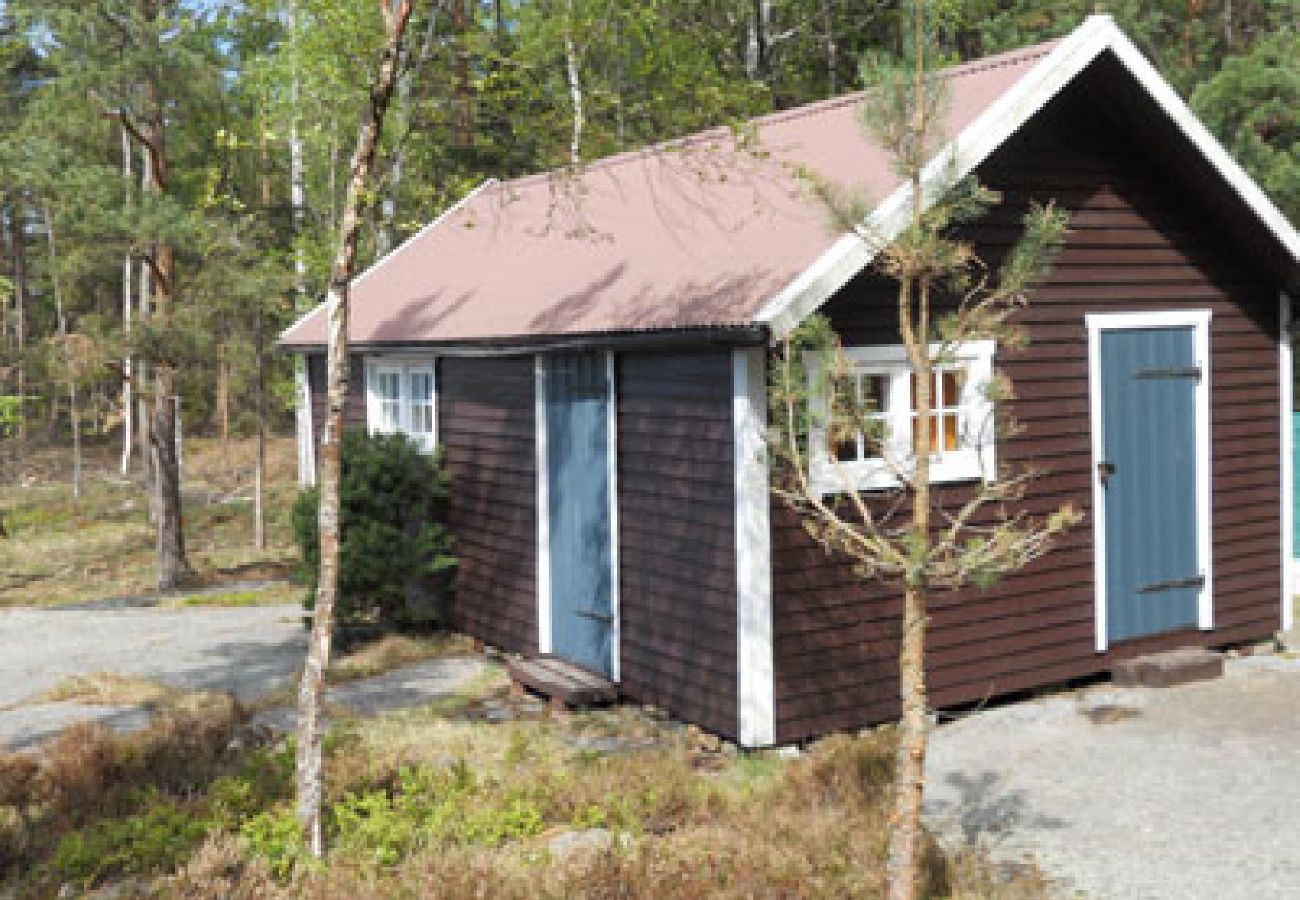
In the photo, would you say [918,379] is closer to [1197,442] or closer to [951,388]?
[951,388]

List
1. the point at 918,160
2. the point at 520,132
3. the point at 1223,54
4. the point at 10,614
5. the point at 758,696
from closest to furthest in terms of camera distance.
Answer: the point at 918,160 → the point at 520,132 → the point at 758,696 → the point at 10,614 → the point at 1223,54

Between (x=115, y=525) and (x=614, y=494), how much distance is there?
67.4ft

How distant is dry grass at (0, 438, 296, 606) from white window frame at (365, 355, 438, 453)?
6.64 meters

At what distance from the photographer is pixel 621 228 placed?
11508mm

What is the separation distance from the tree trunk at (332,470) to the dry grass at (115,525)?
13.8 meters

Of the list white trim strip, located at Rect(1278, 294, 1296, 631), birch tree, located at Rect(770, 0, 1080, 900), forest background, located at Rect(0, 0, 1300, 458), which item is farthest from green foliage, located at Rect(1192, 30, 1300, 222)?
birch tree, located at Rect(770, 0, 1080, 900)

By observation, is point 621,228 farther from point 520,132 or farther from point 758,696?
point 758,696

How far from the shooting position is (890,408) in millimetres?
9180

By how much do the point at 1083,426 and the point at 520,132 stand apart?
497cm

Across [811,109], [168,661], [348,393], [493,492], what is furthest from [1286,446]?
[168,661]

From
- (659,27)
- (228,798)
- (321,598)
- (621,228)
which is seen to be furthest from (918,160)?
(659,27)

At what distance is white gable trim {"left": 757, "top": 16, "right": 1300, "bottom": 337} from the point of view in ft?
26.5

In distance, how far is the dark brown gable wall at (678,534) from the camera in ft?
28.7

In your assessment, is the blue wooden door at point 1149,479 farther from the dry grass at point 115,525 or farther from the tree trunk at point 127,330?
the dry grass at point 115,525
